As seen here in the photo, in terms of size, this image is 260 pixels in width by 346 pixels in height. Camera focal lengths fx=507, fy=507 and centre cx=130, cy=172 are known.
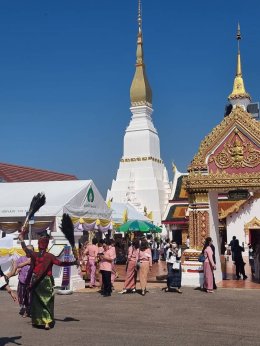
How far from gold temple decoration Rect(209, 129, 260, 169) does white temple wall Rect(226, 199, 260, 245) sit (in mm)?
16185

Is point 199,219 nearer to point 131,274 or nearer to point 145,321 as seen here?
point 131,274

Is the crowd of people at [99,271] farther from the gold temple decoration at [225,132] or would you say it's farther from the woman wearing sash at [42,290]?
the gold temple decoration at [225,132]

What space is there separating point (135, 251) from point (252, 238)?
1810 centimetres

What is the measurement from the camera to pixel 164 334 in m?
7.97

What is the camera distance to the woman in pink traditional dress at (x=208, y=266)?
13.4 metres

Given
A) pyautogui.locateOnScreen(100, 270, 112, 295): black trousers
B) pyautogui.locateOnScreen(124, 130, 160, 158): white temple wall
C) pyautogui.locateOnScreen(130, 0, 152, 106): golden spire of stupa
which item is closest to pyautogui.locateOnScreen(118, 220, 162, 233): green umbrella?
pyautogui.locateOnScreen(100, 270, 112, 295): black trousers

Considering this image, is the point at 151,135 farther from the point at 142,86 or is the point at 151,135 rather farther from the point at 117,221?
the point at 117,221

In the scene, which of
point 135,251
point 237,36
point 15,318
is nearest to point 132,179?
point 237,36

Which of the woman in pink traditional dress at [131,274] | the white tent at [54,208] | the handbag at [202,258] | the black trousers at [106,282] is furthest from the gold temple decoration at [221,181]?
the black trousers at [106,282]

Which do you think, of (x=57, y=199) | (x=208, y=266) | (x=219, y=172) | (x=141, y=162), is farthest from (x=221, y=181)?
(x=141, y=162)

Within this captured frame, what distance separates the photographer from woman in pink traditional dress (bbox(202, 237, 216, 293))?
1345 cm

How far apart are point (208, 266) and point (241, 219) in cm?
1781

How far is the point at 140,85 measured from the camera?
53.8m

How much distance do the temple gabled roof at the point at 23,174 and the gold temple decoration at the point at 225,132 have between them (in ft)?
52.7
